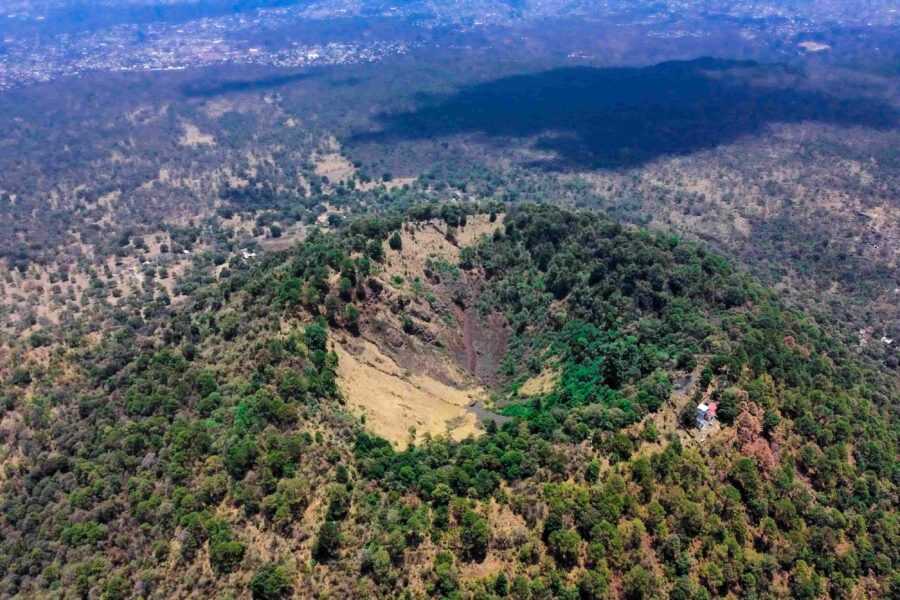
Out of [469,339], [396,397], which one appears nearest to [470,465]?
[396,397]

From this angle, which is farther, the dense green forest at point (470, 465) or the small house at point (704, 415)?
the small house at point (704, 415)

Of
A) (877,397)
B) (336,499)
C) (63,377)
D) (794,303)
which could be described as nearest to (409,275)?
(336,499)

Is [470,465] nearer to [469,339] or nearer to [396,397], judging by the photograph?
[396,397]

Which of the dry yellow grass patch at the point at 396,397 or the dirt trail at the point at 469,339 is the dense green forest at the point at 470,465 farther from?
the dirt trail at the point at 469,339

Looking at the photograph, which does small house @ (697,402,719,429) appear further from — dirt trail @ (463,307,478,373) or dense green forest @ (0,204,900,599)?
dirt trail @ (463,307,478,373)

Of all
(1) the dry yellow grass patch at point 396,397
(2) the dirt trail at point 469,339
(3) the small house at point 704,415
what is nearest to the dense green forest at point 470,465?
(3) the small house at point 704,415
